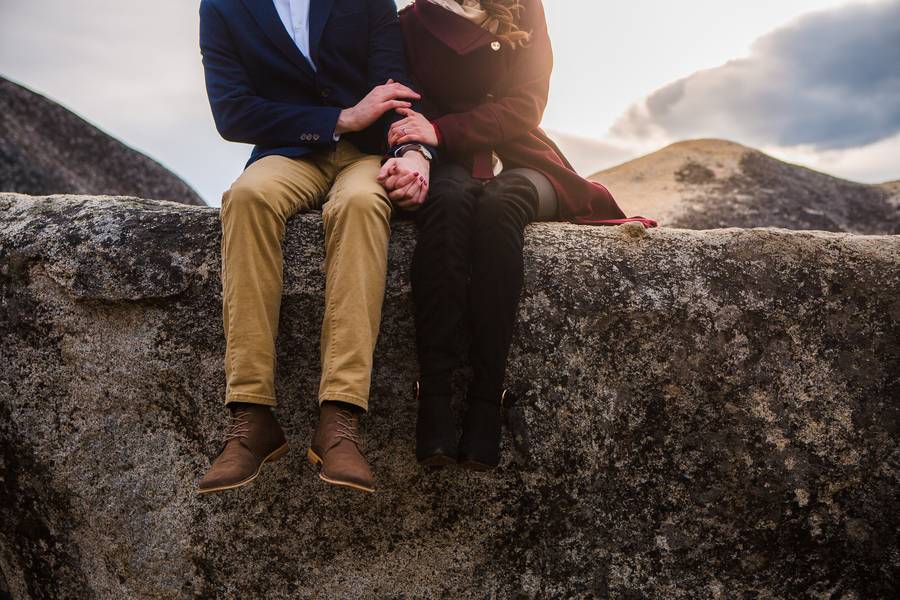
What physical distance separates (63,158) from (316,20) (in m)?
8.29

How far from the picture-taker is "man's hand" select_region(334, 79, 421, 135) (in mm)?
2656

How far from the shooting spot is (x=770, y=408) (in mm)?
2488

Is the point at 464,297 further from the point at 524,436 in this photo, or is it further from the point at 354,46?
the point at 354,46

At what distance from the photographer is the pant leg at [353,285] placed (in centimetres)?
209

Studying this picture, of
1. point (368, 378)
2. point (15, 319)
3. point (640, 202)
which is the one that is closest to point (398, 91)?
point (368, 378)

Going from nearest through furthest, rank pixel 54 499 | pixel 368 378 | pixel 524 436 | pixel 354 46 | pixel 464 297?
1. pixel 368 378
2. pixel 464 297
3. pixel 524 436
4. pixel 54 499
5. pixel 354 46

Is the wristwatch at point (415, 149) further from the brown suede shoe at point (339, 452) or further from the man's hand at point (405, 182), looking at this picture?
the brown suede shoe at point (339, 452)

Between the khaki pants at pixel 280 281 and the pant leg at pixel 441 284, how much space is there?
0.46 feet

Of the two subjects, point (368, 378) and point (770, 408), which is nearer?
point (368, 378)

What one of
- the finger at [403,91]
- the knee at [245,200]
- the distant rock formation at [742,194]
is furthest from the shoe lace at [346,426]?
the distant rock formation at [742,194]

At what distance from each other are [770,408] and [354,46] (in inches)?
90.3

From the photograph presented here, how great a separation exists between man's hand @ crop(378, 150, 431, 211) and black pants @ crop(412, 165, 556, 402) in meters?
0.06

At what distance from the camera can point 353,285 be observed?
2.17 metres

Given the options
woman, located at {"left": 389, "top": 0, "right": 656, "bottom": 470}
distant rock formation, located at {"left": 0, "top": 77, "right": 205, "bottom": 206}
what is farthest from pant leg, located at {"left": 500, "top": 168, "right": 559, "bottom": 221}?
distant rock formation, located at {"left": 0, "top": 77, "right": 205, "bottom": 206}
